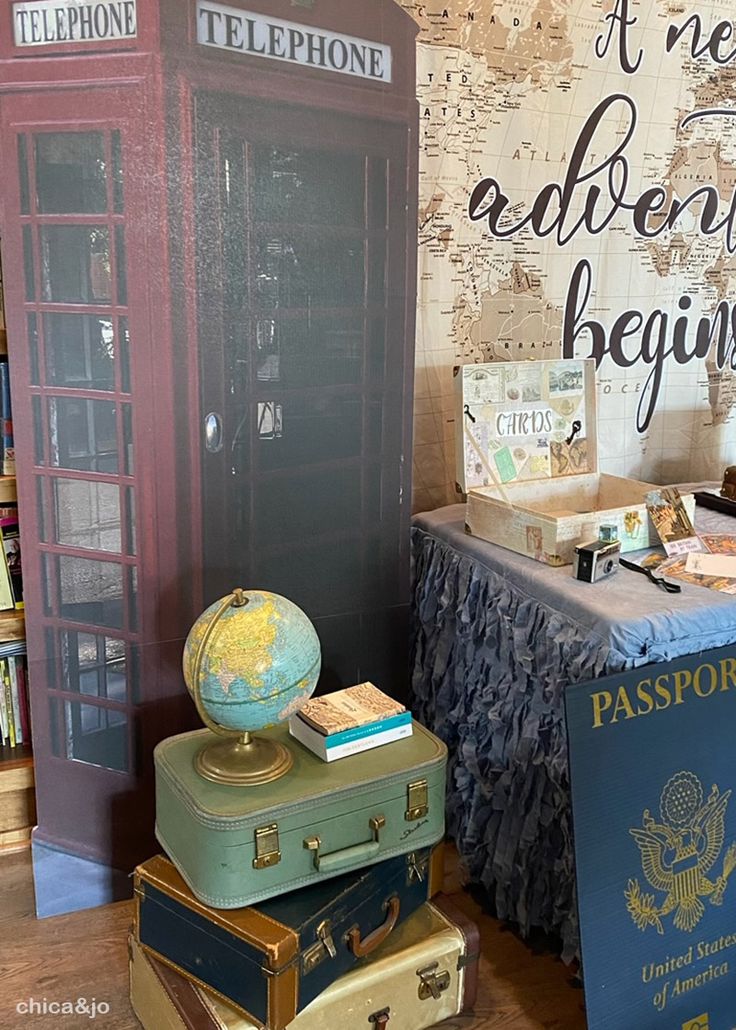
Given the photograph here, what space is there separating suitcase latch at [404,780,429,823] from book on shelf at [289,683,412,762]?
0.37 ft

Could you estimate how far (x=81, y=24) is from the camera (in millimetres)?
1897

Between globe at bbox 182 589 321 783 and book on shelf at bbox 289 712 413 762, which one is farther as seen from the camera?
book on shelf at bbox 289 712 413 762

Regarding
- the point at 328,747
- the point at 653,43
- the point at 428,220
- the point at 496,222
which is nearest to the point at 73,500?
the point at 328,747

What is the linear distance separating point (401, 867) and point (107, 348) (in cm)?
126

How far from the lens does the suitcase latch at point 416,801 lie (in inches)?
73.6

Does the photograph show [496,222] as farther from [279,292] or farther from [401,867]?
[401,867]

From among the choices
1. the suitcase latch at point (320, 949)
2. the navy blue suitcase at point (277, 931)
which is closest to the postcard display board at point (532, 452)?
the navy blue suitcase at point (277, 931)

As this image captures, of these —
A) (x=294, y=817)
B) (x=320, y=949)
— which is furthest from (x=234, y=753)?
(x=320, y=949)

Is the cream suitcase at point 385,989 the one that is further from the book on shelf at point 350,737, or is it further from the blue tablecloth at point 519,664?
the book on shelf at point 350,737

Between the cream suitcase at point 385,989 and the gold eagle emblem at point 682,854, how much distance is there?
365mm

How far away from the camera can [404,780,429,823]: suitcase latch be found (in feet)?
6.14

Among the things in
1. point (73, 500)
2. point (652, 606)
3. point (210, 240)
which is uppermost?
point (210, 240)

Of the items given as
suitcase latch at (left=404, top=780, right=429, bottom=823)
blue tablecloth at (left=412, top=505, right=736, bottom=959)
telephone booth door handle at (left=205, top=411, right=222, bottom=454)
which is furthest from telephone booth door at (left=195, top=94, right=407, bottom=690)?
suitcase latch at (left=404, top=780, right=429, bottom=823)

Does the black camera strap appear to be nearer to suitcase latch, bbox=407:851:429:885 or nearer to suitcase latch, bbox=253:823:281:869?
suitcase latch, bbox=407:851:429:885
